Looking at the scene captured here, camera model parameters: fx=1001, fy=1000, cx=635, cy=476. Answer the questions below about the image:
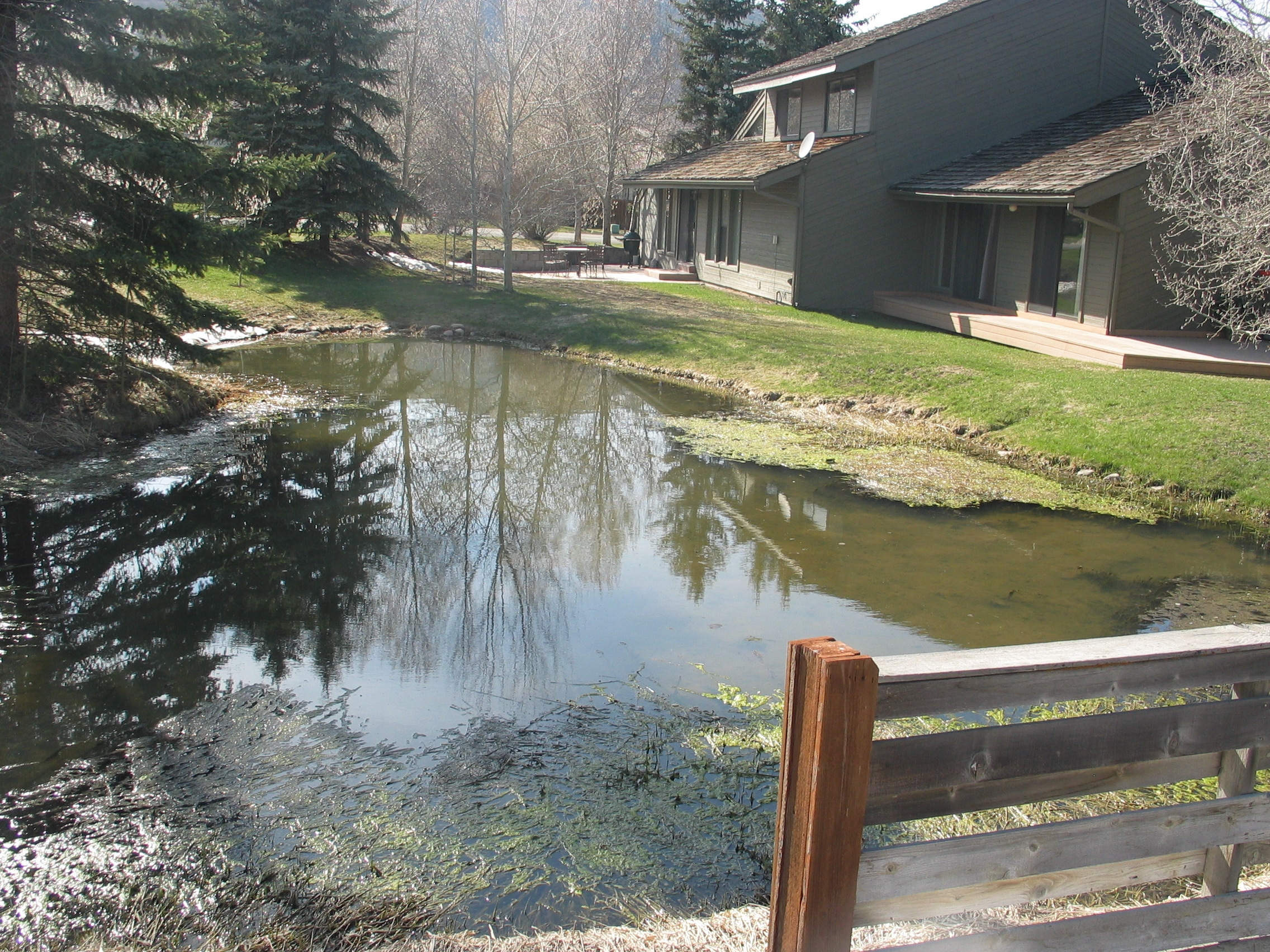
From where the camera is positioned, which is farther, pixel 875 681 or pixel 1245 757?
pixel 1245 757

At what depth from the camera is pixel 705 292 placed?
2514cm

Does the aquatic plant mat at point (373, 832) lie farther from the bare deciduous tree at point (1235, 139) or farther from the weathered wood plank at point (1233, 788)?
the bare deciduous tree at point (1235, 139)

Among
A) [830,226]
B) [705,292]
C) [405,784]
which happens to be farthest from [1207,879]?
[705,292]

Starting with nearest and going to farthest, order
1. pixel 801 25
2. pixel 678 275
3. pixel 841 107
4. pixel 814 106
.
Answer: pixel 841 107
pixel 814 106
pixel 678 275
pixel 801 25

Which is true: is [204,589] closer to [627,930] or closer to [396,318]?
[627,930]

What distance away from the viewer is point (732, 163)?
25.1m

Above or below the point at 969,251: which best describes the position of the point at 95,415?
below

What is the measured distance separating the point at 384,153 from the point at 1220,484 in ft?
70.8

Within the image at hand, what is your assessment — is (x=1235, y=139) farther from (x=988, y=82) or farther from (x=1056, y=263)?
(x=988, y=82)

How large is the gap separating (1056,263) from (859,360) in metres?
5.19

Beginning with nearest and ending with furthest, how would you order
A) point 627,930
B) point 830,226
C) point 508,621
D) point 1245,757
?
point 1245,757
point 627,930
point 508,621
point 830,226

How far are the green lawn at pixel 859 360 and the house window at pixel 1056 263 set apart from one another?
1.76 meters

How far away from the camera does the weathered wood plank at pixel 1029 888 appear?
2432mm

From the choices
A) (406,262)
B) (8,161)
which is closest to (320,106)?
(406,262)
